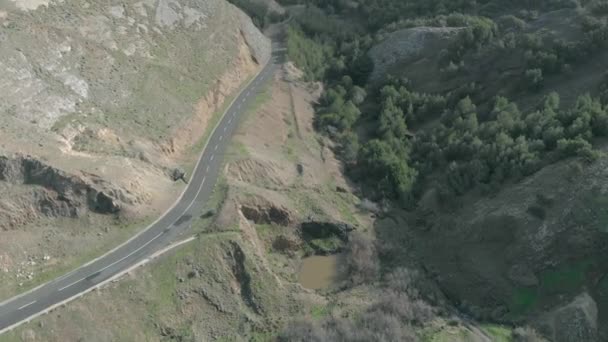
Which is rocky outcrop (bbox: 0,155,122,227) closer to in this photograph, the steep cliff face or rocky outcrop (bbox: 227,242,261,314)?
the steep cliff face

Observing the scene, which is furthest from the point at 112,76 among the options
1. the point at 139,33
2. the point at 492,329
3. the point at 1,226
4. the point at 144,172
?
the point at 492,329

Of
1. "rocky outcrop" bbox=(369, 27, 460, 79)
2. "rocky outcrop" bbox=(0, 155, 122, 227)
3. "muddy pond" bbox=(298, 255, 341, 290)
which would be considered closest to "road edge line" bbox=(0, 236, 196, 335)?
"rocky outcrop" bbox=(0, 155, 122, 227)

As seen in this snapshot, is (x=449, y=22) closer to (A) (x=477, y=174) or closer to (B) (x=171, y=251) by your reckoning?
(A) (x=477, y=174)

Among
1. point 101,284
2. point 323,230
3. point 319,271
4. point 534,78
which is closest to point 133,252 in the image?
point 101,284

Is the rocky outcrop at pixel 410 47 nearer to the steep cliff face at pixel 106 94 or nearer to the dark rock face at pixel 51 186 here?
the steep cliff face at pixel 106 94

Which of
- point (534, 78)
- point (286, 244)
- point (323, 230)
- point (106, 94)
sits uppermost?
point (534, 78)

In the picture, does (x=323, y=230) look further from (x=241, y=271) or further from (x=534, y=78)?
(x=534, y=78)

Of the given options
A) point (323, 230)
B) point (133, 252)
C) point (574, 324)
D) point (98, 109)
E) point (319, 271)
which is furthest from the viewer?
point (98, 109)

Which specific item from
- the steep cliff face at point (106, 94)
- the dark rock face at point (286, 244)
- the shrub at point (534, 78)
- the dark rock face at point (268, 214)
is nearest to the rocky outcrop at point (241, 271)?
the dark rock face at point (268, 214)
